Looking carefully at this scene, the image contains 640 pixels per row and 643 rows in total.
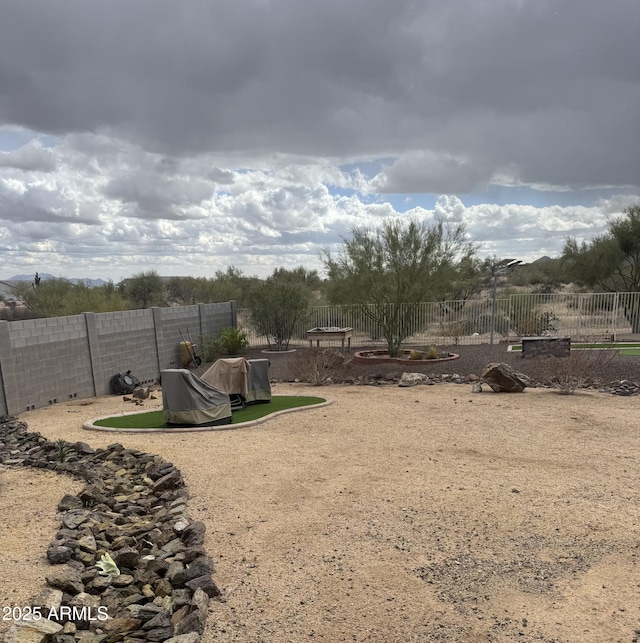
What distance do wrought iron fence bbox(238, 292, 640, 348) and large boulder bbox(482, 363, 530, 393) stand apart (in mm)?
7462

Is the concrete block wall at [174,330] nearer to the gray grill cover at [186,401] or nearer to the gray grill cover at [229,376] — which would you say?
the gray grill cover at [229,376]

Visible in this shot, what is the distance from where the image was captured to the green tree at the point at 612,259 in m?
24.4

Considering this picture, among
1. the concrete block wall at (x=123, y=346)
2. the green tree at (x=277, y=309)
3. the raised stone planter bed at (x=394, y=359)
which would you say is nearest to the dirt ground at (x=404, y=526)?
the concrete block wall at (x=123, y=346)

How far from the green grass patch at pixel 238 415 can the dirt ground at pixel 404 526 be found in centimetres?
63

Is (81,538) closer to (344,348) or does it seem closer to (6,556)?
(6,556)

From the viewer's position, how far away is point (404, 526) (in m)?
4.91

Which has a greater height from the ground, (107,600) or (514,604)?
(107,600)

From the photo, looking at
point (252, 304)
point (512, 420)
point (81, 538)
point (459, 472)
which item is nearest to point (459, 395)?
point (512, 420)

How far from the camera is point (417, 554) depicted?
14.4 ft

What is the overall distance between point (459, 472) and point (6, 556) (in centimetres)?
476

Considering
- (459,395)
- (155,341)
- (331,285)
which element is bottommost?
(459,395)

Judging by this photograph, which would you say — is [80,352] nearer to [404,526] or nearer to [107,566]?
[107,566]

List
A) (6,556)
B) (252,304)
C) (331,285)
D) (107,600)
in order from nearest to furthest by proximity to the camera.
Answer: (107,600) < (6,556) < (331,285) < (252,304)

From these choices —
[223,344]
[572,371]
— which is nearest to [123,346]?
[223,344]
